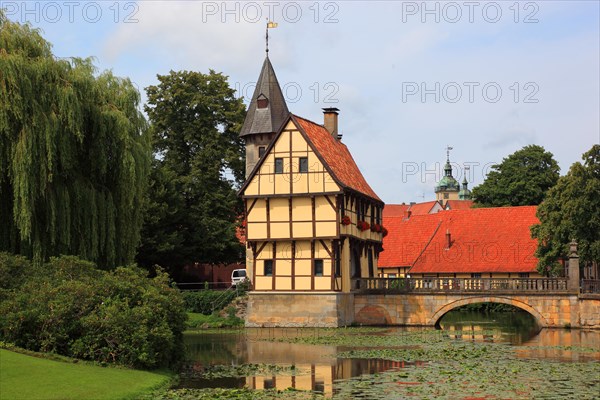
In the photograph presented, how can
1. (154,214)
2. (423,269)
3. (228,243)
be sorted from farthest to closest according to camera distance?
(423,269)
(228,243)
(154,214)

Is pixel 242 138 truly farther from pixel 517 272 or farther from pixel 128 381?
Answer: pixel 128 381

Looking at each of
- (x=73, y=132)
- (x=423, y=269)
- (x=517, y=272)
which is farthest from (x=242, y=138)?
(x=73, y=132)

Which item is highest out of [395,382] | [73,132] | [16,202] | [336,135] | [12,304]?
[336,135]

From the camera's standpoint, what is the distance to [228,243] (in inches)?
Answer: 2056

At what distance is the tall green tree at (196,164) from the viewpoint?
167 ft

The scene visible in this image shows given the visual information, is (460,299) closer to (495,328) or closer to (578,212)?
(495,328)

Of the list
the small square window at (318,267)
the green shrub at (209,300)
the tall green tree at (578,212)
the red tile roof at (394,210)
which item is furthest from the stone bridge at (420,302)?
the red tile roof at (394,210)

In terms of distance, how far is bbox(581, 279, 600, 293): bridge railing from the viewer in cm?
4275

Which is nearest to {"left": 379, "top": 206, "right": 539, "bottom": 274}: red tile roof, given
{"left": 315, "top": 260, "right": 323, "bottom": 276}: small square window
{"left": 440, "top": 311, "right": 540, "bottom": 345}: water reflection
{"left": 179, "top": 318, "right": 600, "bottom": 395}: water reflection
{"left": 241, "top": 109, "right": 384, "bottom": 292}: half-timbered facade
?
{"left": 440, "top": 311, "right": 540, "bottom": 345}: water reflection

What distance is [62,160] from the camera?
29.3 m

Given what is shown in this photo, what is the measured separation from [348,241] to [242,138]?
10.6 m

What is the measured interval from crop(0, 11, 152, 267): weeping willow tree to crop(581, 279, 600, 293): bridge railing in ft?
72.8

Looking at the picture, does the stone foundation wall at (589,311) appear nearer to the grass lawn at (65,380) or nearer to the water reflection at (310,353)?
the water reflection at (310,353)

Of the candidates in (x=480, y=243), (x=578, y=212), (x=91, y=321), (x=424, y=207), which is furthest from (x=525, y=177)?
(x=424, y=207)
